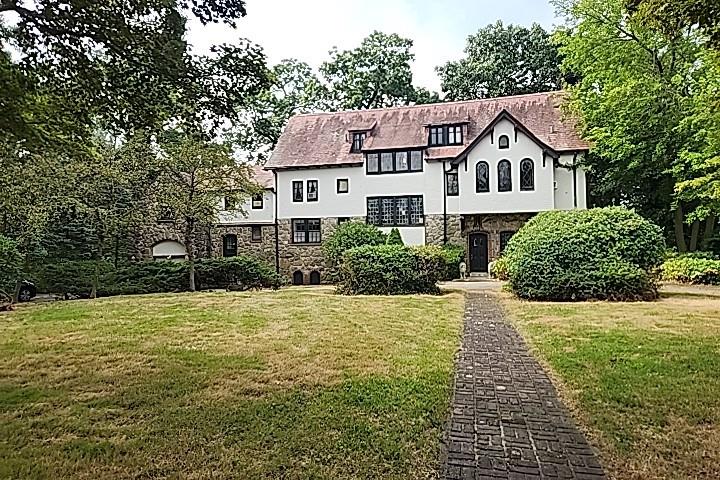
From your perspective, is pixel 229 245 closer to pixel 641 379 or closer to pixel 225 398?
pixel 225 398

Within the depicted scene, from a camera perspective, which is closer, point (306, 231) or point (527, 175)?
point (527, 175)

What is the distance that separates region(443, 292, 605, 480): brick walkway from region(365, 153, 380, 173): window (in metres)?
18.2

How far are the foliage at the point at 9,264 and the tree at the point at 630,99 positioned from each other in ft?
65.7

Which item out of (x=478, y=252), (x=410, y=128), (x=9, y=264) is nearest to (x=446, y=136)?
(x=410, y=128)

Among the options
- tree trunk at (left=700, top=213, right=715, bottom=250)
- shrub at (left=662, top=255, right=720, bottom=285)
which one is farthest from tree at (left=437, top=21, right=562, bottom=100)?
shrub at (left=662, top=255, right=720, bottom=285)

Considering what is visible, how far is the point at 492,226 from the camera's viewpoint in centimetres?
2409

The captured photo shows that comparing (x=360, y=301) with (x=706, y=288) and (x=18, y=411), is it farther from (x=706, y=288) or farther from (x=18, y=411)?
(x=706, y=288)

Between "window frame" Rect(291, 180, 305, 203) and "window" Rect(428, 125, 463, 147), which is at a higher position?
"window" Rect(428, 125, 463, 147)

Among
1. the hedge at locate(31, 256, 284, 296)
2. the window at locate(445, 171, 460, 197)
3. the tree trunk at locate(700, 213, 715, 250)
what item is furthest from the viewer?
the window at locate(445, 171, 460, 197)

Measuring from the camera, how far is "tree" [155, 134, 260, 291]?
18672 millimetres

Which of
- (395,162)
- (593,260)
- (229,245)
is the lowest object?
(593,260)

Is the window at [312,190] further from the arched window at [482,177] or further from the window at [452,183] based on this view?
the arched window at [482,177]

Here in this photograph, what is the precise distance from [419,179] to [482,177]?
9.48ft

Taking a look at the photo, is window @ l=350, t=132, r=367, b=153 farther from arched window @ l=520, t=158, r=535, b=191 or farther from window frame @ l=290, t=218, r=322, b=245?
arched window @ l=520, t=158, r=535, b=191
